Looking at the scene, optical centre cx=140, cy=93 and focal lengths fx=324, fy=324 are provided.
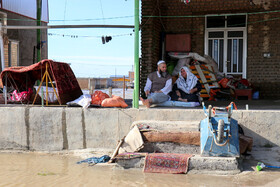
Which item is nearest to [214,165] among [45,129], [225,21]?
[45,129]

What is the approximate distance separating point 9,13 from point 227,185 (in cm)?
1351

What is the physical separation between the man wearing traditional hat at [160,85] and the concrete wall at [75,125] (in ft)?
3.29

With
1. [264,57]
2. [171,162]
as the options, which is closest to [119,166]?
[171,162]

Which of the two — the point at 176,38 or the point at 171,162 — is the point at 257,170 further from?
the point at 176,38

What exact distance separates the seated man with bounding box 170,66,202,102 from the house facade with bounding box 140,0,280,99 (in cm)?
178

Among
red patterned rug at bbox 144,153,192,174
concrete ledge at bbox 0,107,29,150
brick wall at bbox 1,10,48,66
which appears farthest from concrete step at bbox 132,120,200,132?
brick wall at bbox 1,10,48,66

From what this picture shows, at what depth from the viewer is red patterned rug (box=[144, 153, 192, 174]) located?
501 centimetres

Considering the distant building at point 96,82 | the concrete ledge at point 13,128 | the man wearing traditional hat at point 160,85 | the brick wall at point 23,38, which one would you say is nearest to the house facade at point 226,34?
the man wearing traditional hat at point 160,85

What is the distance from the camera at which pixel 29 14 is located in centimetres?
1590

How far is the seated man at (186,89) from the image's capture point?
7.42 metres

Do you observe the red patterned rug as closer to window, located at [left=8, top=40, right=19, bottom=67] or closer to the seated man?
the seated man

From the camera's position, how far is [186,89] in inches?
296

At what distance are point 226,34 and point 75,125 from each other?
20.1 ft

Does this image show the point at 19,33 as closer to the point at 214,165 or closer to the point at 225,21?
the point at 225,21
